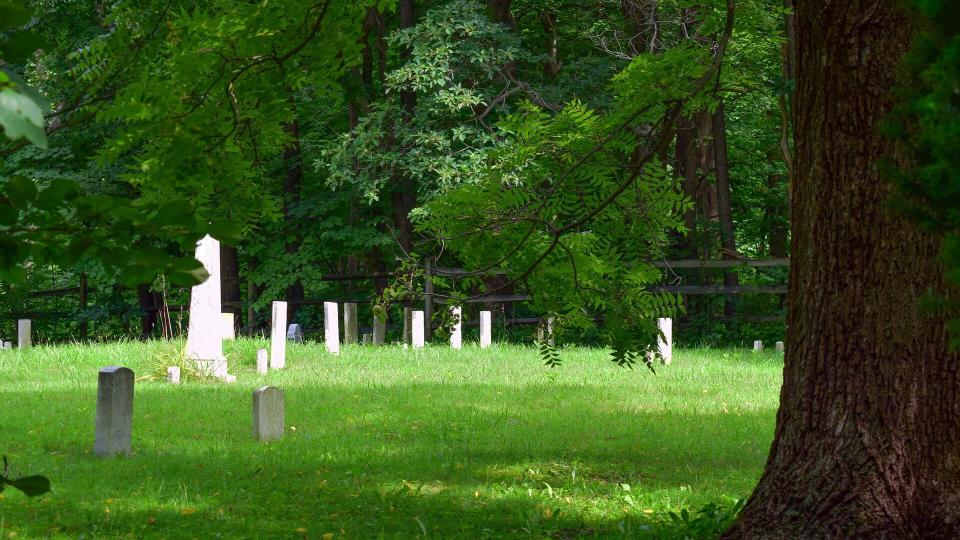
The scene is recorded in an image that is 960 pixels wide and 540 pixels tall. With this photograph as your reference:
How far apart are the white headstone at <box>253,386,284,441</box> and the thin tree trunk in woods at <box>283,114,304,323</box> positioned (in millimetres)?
15810

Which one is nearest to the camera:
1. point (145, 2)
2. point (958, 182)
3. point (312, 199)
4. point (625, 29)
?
point (958, 182)

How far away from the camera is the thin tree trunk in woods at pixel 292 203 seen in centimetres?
2677

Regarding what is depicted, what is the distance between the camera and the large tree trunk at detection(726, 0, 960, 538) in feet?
17.1

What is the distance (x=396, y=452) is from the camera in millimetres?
9852

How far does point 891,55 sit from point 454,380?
35.6 ft

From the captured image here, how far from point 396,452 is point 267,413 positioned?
1346 mm

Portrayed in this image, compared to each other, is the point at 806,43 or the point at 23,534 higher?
the point at 806,43

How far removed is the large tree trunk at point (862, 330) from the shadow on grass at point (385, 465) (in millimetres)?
1408

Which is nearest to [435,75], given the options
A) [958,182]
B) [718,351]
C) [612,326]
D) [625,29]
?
[625,29]

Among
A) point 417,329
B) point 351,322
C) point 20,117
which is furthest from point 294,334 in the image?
point 20,117

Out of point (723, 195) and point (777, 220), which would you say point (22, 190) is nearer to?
point (723, 195)

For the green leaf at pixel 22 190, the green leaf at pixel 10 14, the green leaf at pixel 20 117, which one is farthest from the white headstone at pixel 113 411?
the green leaf at pixel 20 117

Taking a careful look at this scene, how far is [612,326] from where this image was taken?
7.91 metres

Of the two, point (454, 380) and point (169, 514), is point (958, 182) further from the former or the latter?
point (454, 380)
